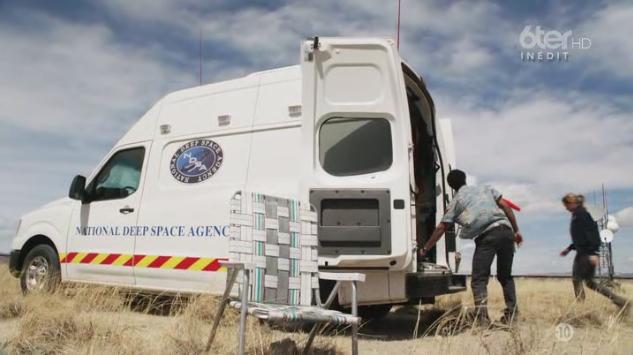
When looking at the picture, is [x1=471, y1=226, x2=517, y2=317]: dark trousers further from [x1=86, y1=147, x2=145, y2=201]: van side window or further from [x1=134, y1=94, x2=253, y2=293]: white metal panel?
[x1=86, y1=147, x2=145, y2=201]: van side window

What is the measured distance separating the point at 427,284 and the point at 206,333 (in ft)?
5.84

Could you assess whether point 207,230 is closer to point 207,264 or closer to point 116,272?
point 207,264

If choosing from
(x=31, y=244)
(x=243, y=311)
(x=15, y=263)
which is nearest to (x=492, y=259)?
(x=243, y=311)

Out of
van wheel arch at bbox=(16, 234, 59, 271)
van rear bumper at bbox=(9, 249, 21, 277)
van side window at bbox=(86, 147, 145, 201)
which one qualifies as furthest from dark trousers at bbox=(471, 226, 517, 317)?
van rear bumper at bbox=(9, 249, 21, 277)

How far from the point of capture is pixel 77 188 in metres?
6.27

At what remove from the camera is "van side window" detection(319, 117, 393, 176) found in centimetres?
456

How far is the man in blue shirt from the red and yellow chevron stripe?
2023 mm

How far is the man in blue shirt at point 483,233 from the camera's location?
484 cm

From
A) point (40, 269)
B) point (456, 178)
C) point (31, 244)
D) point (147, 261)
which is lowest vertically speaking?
point (40, 269)

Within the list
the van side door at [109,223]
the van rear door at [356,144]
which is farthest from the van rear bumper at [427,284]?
the van side door at [109,223]

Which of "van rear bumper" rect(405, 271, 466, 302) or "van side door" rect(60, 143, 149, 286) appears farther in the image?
"van side door" rect(60, 143, 149, 286)

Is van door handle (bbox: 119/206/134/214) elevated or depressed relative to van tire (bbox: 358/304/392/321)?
elevated

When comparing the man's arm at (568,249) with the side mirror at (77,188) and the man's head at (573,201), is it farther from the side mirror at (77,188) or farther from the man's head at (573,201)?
the side mirror at (77,188)

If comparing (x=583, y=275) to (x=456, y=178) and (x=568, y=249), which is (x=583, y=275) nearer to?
(x=568, y=249)
